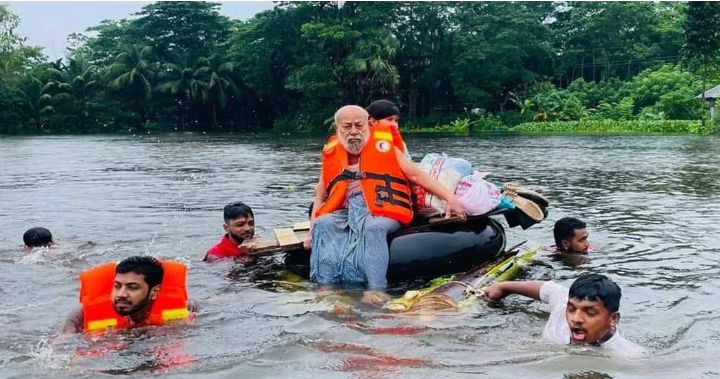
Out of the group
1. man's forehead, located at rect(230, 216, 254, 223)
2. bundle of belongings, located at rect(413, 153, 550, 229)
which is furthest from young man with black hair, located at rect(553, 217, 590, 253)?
man's forehead, located at rect(230, 216, 254, 223)

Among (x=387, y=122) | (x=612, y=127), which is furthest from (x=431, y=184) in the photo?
(x=612, y=127)

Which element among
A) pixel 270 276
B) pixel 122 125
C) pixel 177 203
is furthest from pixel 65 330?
pixel 122 125

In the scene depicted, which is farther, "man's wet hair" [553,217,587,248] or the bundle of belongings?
"man's wet hair" [553,217,587,248]

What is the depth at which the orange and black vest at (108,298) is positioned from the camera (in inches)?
211

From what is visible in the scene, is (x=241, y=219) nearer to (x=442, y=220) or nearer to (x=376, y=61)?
(x=442, y=220)

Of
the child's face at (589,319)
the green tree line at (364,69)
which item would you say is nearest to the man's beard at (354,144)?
the child's face at (589,319)

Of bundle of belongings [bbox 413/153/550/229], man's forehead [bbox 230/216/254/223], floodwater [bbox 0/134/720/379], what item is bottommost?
floodwater [bbox 0/134/720/379]

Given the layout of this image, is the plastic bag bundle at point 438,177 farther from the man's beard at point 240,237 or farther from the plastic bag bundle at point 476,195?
the man's beard at point 240,237

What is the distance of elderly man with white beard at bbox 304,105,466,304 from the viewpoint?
6988mm

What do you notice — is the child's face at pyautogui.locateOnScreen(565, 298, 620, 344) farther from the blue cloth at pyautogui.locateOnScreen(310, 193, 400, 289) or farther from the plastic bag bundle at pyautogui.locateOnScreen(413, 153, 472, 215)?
the plastic bag bundle at pyautogui.locateOnScreen(413, 153, 472, 215)

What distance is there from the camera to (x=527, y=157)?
2348 centimetres

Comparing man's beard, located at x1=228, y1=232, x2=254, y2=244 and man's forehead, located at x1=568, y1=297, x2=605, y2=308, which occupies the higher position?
man's forehead, located at x1=568, y1=297, x2=605, y2=308

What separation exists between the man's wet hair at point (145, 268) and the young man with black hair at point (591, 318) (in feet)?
8.79

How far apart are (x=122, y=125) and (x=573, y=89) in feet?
108
